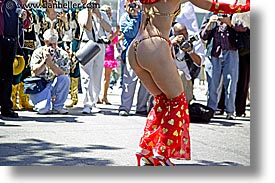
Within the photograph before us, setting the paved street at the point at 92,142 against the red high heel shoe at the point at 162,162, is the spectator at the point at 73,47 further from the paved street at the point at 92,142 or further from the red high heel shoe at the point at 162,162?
the red high heel shoe at the point at 162,162

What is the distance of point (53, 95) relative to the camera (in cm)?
375

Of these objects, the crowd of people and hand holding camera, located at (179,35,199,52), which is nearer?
the crowd of people

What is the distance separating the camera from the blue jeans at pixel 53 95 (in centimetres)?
370

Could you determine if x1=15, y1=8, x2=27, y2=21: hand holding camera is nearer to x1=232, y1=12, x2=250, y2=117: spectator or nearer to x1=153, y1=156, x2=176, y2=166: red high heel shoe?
x1=153, y1=156, x2=176, y2=166: red high heel shoe

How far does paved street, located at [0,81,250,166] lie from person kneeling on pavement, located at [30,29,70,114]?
16 centimetres

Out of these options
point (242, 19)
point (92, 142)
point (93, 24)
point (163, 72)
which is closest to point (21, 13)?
point (93, 24)

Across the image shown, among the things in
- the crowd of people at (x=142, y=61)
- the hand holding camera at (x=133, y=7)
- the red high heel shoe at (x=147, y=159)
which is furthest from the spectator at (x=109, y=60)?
the red high heel shoe at (x=147, y=159)

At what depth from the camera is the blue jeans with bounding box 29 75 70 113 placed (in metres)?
3.70

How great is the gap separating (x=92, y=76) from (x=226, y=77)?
105 centimetres

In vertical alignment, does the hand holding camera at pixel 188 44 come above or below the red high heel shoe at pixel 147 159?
above

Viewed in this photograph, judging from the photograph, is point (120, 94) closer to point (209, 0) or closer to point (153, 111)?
point (153, 111)

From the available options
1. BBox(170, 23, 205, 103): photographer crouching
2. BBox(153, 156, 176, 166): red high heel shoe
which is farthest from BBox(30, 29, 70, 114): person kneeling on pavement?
BBox(153, 156, 176, 166): red high heel shoe
